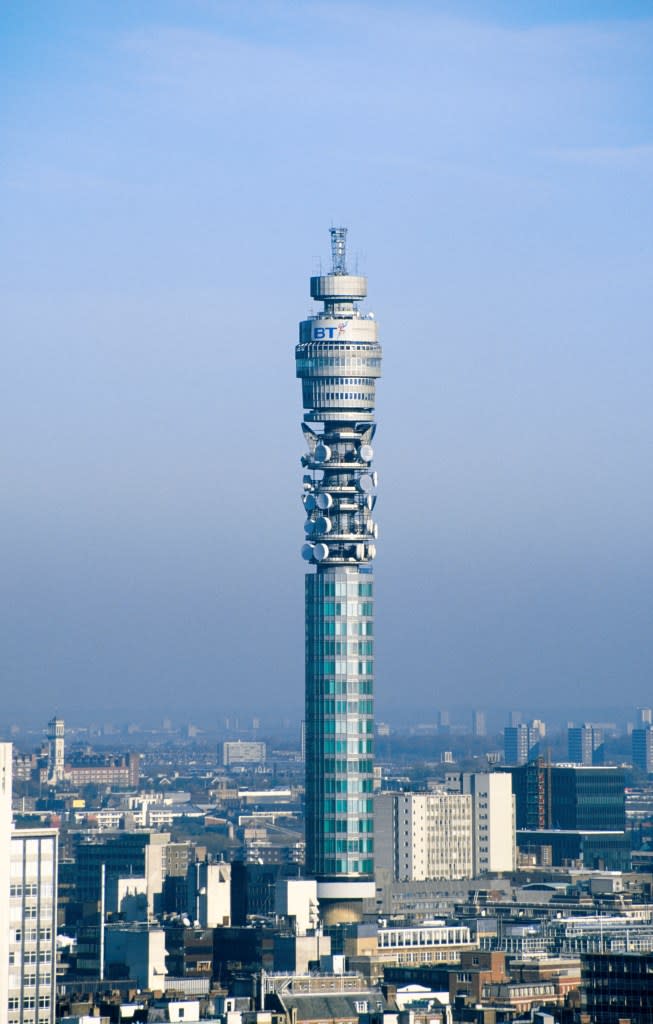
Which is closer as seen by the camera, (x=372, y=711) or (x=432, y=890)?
(x=372, y=711)

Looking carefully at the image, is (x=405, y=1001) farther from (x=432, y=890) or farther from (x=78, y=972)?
(x=432, y=890)

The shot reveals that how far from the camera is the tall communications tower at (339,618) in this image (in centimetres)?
15588

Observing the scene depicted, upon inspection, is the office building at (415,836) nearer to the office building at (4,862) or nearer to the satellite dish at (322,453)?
the satellite dish at (322,453)

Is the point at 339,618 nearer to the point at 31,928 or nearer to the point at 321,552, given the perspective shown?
the point at 321,552

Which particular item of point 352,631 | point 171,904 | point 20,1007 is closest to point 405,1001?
point 20,1007

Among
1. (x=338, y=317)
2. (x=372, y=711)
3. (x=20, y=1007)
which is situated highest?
(x=338, y=317)

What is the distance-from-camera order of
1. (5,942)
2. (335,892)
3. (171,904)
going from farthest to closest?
(171,904), (335,892), (5,942)

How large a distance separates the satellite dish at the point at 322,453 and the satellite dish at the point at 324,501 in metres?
1.66

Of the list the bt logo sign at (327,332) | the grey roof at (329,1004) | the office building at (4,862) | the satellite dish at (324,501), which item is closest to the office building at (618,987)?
the grey roof at (329,1004)

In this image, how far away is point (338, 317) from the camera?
160m

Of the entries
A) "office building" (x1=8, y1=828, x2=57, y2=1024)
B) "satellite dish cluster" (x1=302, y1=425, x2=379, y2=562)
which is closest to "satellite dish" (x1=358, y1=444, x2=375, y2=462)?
"satellite dish cluster" (x1=302, y1=425, x2=379, y2=562)

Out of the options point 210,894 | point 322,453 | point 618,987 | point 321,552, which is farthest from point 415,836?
point 618,987

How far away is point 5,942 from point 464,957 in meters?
47.0

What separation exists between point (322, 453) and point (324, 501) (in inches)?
89.7
